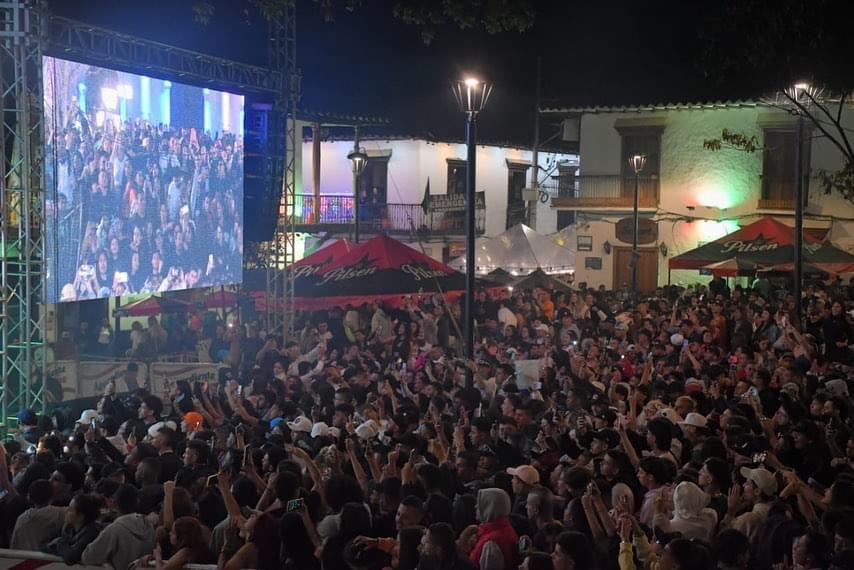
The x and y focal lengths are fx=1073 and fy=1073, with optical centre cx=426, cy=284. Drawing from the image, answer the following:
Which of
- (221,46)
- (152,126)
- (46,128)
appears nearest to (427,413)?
(46,128)

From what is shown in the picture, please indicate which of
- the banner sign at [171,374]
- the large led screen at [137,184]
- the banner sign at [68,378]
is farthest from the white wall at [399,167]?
the banner sign at [68,378]

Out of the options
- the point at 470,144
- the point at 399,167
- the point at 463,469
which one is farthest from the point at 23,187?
the point at 399,167

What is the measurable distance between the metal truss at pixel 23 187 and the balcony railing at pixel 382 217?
22.9 meters

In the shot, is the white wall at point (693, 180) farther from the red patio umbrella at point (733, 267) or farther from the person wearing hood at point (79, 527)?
the person wearing hood at point (79, 527)

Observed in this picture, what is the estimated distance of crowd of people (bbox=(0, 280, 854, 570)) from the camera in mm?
6082

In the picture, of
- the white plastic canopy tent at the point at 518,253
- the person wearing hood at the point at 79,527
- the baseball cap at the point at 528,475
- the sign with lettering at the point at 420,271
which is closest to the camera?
the person wearing hood at the point at 79,527

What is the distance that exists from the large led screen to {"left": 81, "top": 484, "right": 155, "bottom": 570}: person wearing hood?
267 inches

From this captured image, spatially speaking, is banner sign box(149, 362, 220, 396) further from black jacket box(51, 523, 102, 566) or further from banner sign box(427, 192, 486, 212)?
banner sign box(427, 192, 486, 212)

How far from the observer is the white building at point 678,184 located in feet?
95.8

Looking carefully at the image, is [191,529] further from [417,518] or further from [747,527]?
[747,527]

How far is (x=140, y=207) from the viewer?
15.1 m

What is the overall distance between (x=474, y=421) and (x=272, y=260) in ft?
35.4

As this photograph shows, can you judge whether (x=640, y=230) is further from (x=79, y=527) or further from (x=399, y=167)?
(x=79, y=527)

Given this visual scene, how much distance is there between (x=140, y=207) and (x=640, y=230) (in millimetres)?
19236
